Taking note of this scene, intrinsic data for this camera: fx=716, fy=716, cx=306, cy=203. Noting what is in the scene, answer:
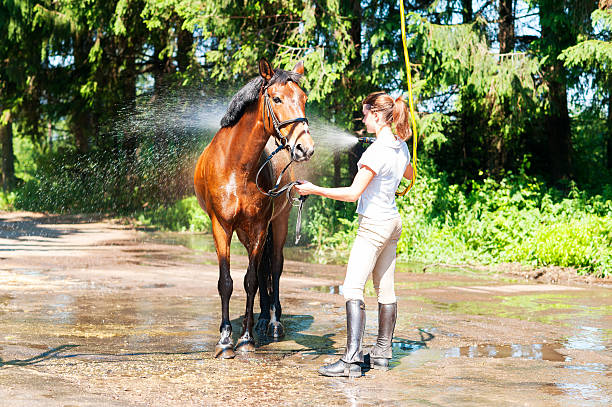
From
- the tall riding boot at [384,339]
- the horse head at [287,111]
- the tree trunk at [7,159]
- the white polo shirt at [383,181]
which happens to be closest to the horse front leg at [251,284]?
the horse head at [287,111]

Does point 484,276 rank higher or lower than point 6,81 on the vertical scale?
lower

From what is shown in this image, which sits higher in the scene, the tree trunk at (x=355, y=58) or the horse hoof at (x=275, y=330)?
the tree trunk at (x=355, y=58)

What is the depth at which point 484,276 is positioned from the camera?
40.9ft

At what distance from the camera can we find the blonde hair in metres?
5.88

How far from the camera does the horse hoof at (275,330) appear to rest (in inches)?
288

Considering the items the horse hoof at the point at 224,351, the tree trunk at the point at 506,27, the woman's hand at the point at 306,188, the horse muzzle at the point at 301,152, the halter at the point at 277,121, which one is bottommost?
the horse hoof at the point at 224,351

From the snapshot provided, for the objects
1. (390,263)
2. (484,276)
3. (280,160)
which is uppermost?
(280,160)

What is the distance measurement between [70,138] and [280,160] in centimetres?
2476

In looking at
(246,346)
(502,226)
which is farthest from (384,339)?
(502,226)

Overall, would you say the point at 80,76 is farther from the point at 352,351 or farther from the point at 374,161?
the point at 352,351

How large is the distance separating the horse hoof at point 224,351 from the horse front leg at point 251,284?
1.11 ft

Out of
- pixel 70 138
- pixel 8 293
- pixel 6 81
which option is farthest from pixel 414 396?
pixel 70 138

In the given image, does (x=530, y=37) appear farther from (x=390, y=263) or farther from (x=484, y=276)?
(x=390, y=263)

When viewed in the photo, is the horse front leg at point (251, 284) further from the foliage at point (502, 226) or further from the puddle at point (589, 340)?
the foliage at point (502, 226)
